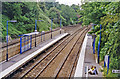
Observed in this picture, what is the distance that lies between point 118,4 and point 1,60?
38.0ft

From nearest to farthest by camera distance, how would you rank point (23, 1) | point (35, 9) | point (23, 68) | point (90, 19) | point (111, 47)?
point (111, 47) → point (23, 68) → point (90, 19) → point (23, 1) → point (35, 9)

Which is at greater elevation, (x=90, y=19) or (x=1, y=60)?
(x=90, y=19)

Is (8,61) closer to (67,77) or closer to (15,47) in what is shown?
(15,47)

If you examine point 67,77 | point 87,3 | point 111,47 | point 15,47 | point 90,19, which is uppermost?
point 87,3

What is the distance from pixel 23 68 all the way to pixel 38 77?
101 inches

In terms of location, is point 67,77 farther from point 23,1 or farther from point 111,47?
point 23,1

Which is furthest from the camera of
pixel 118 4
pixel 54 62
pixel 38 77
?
pixel 54 62

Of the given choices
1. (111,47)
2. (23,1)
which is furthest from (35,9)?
(111,47)

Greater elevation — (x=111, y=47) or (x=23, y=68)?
Answer: (x=111, y=47)

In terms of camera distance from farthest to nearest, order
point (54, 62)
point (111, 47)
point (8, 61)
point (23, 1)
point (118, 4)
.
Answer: point (23, 1)
point (54, 62)
point (8, 61)
point (111, 47)
point (118, 4)

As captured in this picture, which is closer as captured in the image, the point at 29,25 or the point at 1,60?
the point at 1,60

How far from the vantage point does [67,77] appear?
13.1m

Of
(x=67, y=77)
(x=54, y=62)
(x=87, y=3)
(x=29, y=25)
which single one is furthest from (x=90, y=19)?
(x=29, y=25)

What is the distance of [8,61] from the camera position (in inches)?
629
